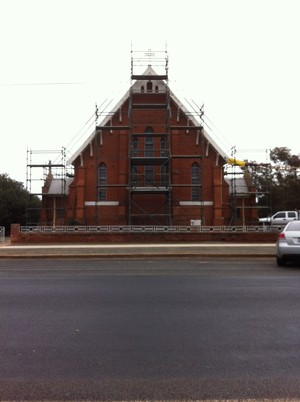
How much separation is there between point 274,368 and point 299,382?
0.40m

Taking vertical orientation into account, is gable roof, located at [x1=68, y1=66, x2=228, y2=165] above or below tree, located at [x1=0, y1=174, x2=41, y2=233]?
above

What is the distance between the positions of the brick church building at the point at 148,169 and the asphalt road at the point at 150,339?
26.6 meters

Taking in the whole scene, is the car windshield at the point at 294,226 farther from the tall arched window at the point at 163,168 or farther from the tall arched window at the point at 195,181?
the tall arched window at the point at 195,181

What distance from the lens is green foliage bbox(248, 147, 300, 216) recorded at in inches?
2223

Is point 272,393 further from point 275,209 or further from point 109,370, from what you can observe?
point 275,209

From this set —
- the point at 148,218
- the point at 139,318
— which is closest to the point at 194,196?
the point at 148,218

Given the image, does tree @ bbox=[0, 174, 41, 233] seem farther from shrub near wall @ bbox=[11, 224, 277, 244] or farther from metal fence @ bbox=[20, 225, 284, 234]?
shrub near wall @ bbox=[11, 224, 277, 244]

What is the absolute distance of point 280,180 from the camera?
6003cm

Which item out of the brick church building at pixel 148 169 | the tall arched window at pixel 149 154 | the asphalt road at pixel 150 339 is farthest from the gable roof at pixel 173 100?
the asphalt road at pixel 150 339

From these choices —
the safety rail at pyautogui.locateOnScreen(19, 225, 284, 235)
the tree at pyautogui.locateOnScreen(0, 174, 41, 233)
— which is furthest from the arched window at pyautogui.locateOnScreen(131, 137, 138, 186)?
the tree at pyautogui.locateOnScreen(0, 174, 41, 233)

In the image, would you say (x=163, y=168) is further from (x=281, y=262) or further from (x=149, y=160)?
(x=281, y=262)

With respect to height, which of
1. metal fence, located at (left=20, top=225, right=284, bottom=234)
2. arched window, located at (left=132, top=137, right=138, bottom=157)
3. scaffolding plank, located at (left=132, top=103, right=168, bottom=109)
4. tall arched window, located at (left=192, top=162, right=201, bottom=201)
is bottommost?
metal fence, located at (left=20, top=225, right=284, bottom=234)

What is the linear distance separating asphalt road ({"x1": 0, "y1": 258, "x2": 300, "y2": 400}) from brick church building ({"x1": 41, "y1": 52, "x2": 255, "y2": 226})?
26592 millimetres

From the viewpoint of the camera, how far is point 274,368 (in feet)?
15.7
